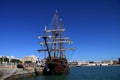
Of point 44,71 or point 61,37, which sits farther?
point 61,37

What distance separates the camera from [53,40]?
278ft

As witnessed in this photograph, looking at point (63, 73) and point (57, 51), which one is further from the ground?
point (57, 51)

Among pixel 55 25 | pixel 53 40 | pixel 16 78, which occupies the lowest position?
pixel 16 78

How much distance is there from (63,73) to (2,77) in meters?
36.6

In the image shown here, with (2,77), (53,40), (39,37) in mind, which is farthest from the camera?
(53,40)

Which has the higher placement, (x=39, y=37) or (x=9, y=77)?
(x=39, y=37)

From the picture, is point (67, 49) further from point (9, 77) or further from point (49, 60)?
point (9, 77)

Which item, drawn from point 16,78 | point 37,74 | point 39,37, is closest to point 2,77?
point 16,78

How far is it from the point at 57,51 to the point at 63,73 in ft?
35.8

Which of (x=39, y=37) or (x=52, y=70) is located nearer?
(x=52, y=70)

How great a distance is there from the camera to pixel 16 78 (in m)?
47.2

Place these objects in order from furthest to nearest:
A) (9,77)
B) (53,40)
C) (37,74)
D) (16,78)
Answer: (53,40) < (37,74) < (16,78) < (9,77)

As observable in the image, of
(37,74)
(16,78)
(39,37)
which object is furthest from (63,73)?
(16,78)

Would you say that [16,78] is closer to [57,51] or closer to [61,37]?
[57,51]
